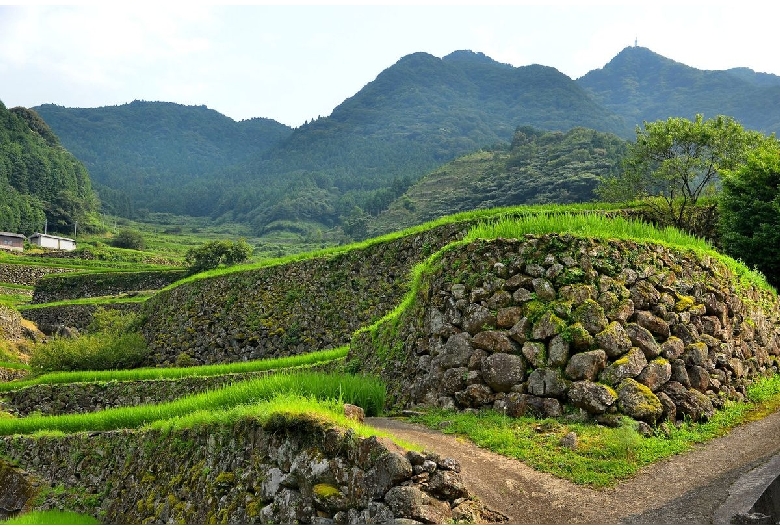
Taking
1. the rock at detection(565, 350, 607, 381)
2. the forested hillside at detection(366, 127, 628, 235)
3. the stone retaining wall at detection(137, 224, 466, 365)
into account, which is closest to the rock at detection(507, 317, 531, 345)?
the rock at detection(565, 350, 607, 381)

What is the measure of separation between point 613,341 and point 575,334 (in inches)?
27.4

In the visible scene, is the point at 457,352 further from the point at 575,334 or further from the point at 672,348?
the point at 672,348

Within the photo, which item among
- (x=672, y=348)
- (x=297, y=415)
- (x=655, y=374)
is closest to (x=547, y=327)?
(x=655, y=374)

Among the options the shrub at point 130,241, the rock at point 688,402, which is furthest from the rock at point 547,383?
the shrub at point 130,241

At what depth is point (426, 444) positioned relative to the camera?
30.1 ft

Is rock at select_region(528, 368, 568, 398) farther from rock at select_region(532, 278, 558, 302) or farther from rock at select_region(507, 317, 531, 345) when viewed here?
rock at select_region(532, 278, 558, 302)

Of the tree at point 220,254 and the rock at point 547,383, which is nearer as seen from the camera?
the rock at point 547,383

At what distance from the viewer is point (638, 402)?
10.5 meters

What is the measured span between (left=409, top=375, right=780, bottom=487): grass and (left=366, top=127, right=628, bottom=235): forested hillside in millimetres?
89557

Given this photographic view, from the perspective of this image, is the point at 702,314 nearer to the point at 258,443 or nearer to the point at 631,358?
the point at 631,358

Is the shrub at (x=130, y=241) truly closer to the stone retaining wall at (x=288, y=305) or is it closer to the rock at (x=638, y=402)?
the stone retaining wall at (x=288, y=305)

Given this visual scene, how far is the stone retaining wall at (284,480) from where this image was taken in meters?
6.93

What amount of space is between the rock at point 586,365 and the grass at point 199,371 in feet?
38.4

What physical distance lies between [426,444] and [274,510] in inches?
101
